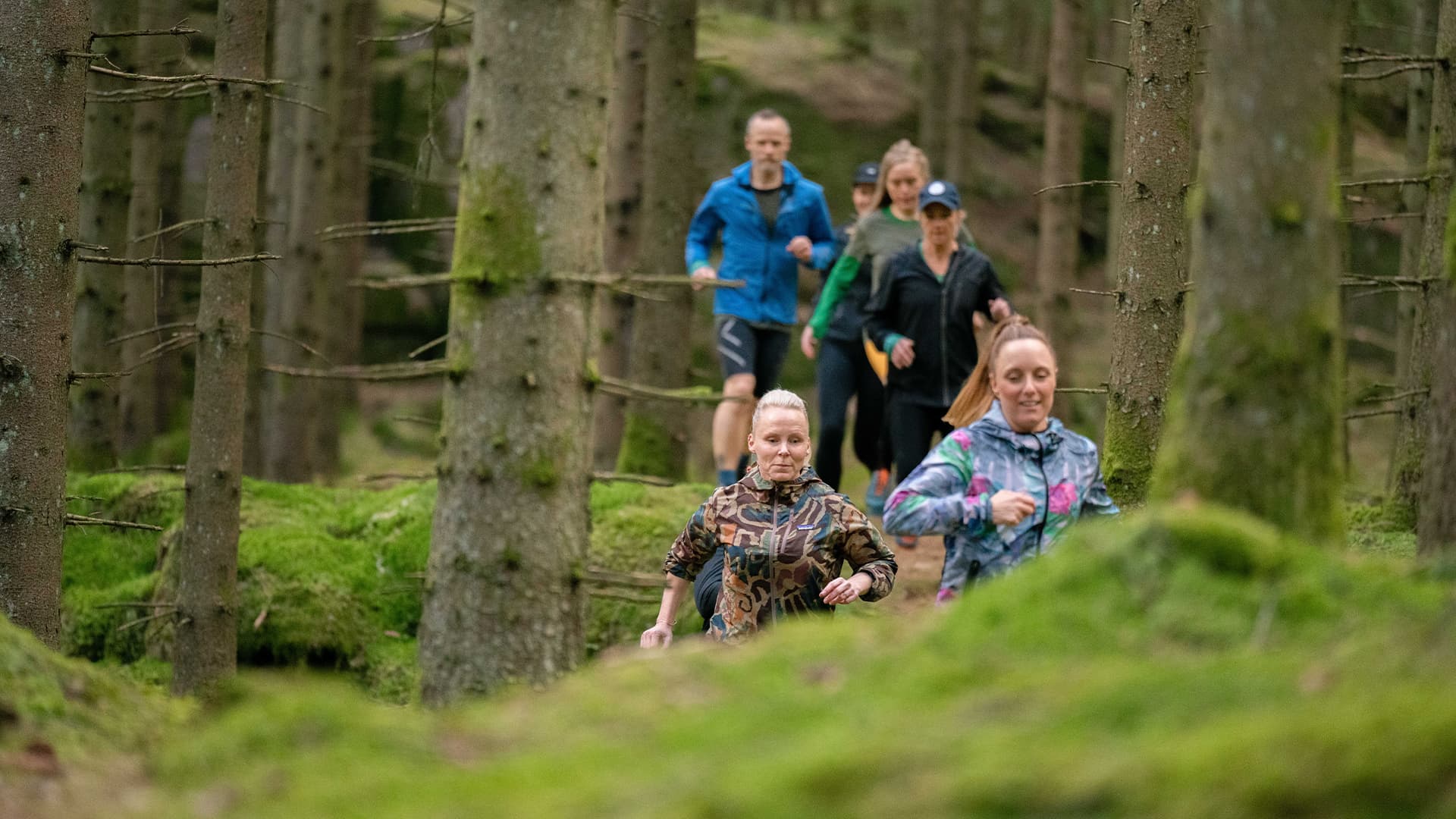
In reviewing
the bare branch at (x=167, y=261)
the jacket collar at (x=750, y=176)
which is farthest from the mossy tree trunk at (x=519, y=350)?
the jacket collar at (x=750, y=176)

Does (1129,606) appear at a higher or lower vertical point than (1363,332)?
lower

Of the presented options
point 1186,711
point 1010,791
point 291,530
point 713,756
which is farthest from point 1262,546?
point 291,530

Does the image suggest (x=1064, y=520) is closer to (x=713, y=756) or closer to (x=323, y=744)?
(x=713, y=756)

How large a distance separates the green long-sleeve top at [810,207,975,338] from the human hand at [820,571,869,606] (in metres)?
4.22

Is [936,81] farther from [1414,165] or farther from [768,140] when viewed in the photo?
[768,140]

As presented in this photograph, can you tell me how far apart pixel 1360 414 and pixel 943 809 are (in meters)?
6.02

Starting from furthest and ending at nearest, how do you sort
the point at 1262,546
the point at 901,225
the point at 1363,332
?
the point at 1363,332 < the point at 901,225 < the point at 1262,546

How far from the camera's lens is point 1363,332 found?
2078cm

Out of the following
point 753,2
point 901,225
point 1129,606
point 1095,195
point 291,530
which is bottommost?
point 291,530

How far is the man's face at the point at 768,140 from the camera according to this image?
978 centimetres

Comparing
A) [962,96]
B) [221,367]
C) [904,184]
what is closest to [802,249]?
[904,184]

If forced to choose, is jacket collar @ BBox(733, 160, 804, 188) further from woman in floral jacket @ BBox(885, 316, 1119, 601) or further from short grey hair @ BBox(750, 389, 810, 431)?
woman in floral jacket @ BBox(885, 316, 1119, 601)

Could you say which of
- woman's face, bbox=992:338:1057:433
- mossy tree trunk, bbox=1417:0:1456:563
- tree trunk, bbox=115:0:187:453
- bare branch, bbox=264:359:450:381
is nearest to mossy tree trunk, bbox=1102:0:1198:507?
woman's face, bbox=992:338:1057:433

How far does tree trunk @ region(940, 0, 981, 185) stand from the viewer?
19.0 metres
